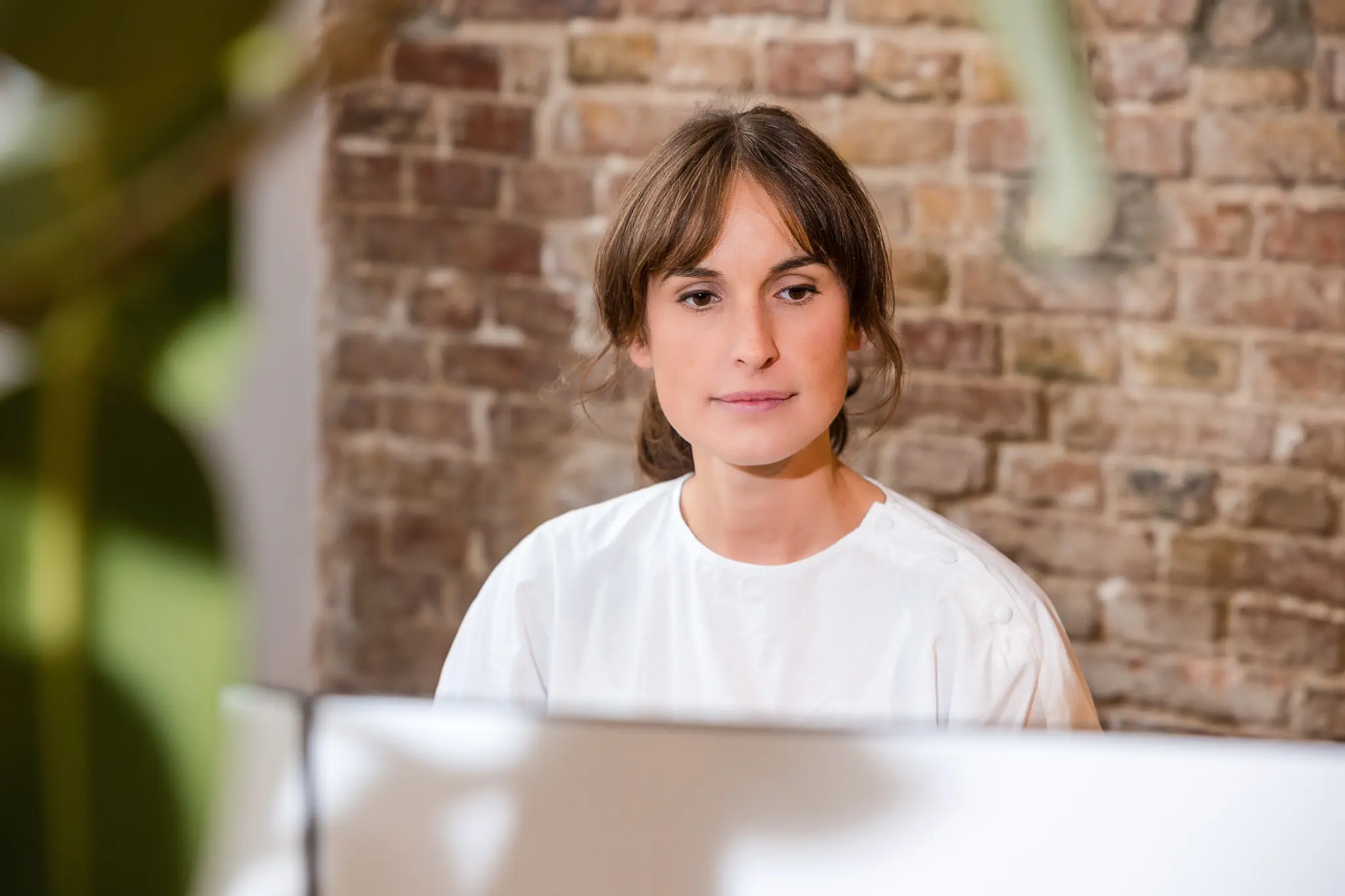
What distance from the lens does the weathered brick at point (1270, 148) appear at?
31.3 inches

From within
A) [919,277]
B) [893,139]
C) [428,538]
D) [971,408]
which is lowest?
[428,538]

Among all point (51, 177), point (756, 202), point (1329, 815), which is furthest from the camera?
point (756, 202)

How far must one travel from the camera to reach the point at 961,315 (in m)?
Result: 0.85

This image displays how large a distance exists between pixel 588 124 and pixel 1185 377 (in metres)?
0.49

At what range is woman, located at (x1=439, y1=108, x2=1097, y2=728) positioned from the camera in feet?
2.53

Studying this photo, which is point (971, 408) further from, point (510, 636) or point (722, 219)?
point (510, 636)

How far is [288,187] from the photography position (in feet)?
2.63

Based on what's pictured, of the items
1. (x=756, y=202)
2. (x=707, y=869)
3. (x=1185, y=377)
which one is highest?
(x=756, y=202)

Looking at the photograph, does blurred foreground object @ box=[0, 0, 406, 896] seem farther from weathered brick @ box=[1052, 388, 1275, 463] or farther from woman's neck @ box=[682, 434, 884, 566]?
weathered brick @ box=[1052, 388, 1275, 463]

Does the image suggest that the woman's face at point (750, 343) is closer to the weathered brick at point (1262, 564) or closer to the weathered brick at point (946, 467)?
the weathered brick at point (946, 467)

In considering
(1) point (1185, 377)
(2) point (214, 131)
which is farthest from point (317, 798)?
(1) point (1185, 377)

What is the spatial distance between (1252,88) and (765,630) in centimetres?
53

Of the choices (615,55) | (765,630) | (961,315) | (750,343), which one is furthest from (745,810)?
(615,55)

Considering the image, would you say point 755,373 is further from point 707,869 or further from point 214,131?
point 214,131
